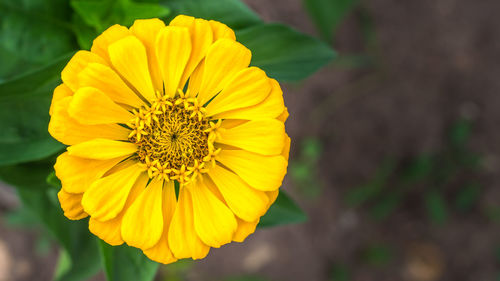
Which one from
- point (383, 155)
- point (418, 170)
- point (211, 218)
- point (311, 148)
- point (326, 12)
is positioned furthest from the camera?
point (383, 155)

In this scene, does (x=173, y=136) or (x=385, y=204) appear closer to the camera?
(x=173, y=136)

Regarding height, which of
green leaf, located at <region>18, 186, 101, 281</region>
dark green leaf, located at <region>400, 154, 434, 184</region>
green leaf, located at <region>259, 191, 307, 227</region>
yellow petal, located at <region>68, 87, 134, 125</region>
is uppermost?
yellow petal, located at <region>68, 87, 134, 125</region>

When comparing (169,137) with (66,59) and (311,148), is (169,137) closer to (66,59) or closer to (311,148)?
(66,59)

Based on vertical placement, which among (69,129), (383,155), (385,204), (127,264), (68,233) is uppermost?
(69,129)

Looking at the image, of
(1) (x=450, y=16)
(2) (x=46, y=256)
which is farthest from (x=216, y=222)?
(1) (x=450, y=16)

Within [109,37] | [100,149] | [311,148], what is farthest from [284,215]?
[311,148]

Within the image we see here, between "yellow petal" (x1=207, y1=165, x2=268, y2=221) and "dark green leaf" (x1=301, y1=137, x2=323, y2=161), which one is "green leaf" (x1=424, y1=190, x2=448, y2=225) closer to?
"dark green leaf" (x1=301, y1=137, x2=323, y2=161)

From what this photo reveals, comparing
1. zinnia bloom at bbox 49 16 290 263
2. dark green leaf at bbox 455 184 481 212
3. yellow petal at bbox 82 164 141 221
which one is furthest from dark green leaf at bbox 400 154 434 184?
yellow petal at bbox 82 164 141 221

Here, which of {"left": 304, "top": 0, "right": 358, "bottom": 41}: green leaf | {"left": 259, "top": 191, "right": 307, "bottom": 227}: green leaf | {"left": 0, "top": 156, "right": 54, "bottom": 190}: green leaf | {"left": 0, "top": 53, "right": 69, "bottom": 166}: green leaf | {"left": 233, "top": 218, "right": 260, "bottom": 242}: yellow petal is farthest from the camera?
{"left": 304, "top": 0, "right": 358, "bottom": 41}: green leaf
